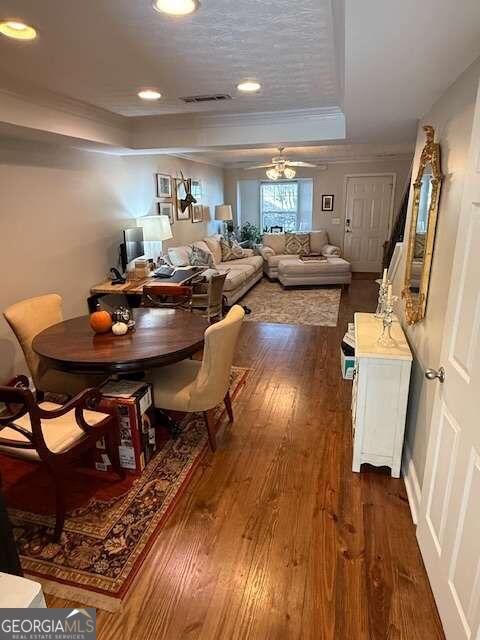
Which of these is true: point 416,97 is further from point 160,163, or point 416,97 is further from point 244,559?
point 160,163

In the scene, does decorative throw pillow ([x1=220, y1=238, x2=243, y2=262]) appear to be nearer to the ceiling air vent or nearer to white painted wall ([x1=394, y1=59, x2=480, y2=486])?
the ceiling air vent

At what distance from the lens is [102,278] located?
4.49 m

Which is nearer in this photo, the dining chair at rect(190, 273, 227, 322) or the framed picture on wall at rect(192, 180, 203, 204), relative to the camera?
the dining chair at rect(190, 273, 227, 322)

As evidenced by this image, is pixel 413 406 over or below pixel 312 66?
below

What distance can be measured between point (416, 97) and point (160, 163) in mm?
4347

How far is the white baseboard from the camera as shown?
Answer: 204cm

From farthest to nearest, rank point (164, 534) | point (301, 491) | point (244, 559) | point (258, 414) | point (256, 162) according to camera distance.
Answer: point (256, 162)
point (258, 414)
point (301, 491)
point (164, 534)
point (244, 559)

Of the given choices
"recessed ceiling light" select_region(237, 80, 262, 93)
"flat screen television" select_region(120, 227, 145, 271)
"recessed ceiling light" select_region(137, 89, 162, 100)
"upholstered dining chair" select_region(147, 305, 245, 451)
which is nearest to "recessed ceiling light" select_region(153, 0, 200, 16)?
"recessed ceiling light" select_region(237, 80, 262, 93)

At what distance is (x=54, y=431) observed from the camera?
78.2 inches

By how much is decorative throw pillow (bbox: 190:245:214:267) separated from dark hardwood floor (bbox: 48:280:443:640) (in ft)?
11.8

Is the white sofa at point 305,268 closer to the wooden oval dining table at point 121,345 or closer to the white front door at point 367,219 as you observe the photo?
the white front door at point 367,219

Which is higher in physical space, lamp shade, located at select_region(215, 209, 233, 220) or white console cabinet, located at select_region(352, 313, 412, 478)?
lamp shade, located at select_region(215, 209, 233, 220)

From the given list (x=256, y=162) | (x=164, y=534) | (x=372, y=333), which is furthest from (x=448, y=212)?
(x=256, y=162)

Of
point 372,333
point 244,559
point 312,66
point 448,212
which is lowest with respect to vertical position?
point 244,559
